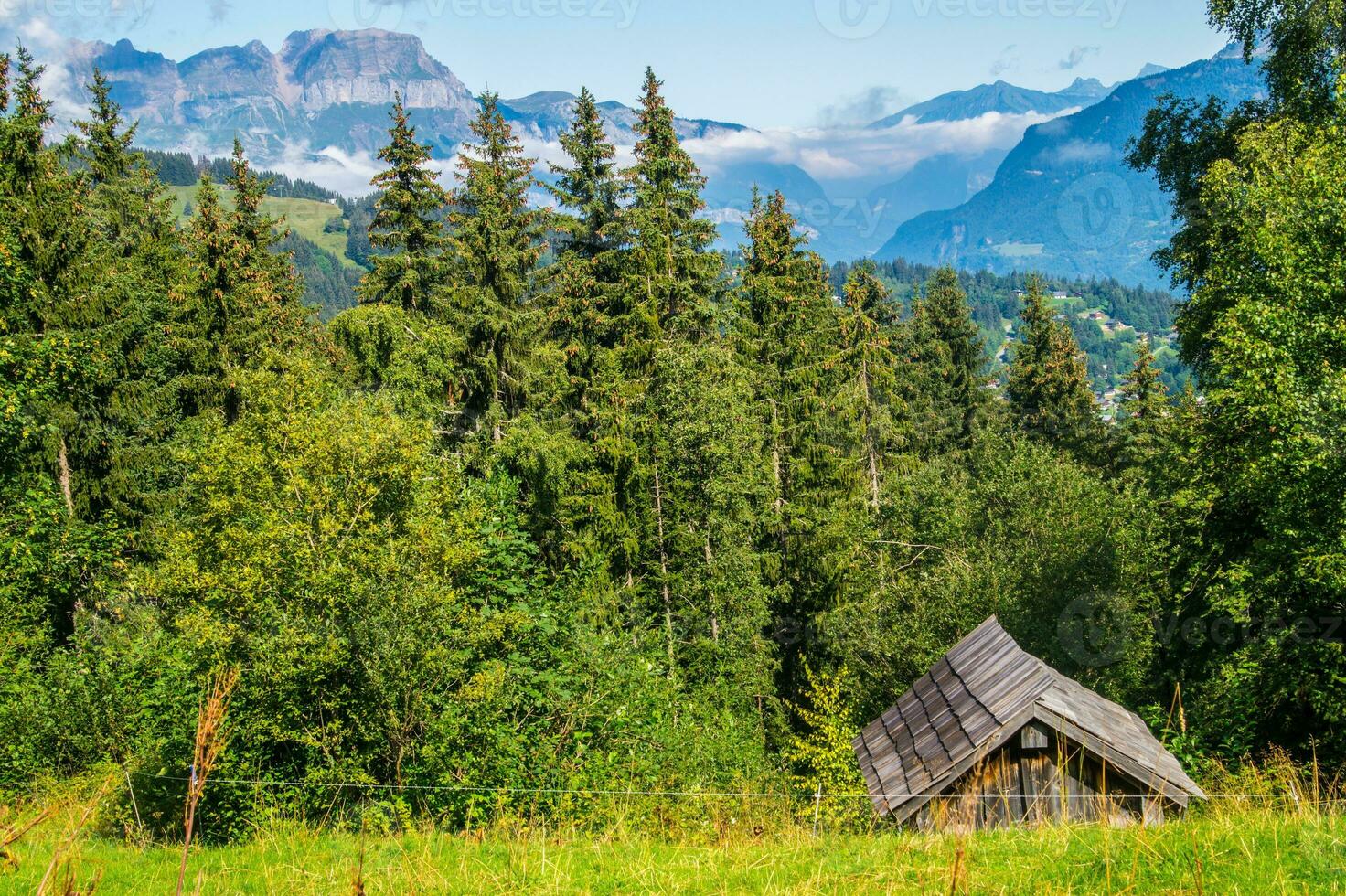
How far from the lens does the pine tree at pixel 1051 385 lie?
143ft

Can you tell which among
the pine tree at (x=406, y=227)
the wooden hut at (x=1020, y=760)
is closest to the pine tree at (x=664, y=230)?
the pine tree at (x=406, y=227)

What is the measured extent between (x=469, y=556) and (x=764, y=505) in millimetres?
13871

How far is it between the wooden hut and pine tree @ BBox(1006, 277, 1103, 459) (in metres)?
31.2

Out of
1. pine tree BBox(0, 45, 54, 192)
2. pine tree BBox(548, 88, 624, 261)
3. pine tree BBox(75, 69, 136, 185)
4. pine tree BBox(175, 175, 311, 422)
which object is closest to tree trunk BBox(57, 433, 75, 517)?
pine tree BBox(175, 175, 311, 422)

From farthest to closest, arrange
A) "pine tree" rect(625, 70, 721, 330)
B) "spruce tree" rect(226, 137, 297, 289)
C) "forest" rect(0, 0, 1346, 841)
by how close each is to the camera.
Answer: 1. "spruce tree" rect(226, 137, 297, 289)
2. "pine tree" rect(625, 70, 721, 330)
3. "forest" rect(0, 0, 1346, 841)

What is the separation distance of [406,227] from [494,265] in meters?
3.54

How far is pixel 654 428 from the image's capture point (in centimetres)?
→ 2486

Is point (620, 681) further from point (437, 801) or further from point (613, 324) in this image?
point (613, 324)

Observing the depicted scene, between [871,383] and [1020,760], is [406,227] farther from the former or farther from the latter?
[1020,760]

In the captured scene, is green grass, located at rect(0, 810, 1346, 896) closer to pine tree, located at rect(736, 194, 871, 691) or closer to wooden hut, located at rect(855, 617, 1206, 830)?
wooden hut, located at rect(855, 617, 1206, 830)

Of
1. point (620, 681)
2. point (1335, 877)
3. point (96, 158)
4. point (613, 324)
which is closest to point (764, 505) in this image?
point (613, 324)

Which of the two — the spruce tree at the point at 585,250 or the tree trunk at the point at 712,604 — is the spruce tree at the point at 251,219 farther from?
the tree trunk at the point at 712,604

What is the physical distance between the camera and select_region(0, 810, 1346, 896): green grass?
17.8ft

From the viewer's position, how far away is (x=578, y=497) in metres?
25.2
